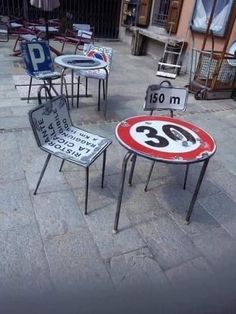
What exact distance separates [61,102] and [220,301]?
1861 millimetres

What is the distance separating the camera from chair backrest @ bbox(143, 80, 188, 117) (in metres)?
2.65

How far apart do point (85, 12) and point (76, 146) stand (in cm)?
937

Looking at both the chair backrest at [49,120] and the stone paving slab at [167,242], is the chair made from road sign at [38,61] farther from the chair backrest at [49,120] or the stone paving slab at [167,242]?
the stone paving slab at [167,242]

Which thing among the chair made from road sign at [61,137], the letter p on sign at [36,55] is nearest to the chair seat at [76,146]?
the chair made from road sign at [61,137]

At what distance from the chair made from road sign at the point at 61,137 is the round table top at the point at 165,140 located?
0.30 m

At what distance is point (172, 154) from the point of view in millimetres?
1911

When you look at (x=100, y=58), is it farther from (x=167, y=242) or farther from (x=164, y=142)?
(x=167, y=242)

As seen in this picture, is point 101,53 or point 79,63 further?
point 101,53

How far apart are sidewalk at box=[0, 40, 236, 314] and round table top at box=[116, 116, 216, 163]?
0.69 m

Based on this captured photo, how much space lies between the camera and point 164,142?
6.73 ft

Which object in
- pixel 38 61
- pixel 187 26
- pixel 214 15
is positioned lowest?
pixel 38 61

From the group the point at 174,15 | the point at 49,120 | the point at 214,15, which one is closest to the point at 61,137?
the point at 49,120

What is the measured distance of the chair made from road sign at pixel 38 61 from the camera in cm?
394

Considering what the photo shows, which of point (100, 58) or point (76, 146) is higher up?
point (100, 58)
